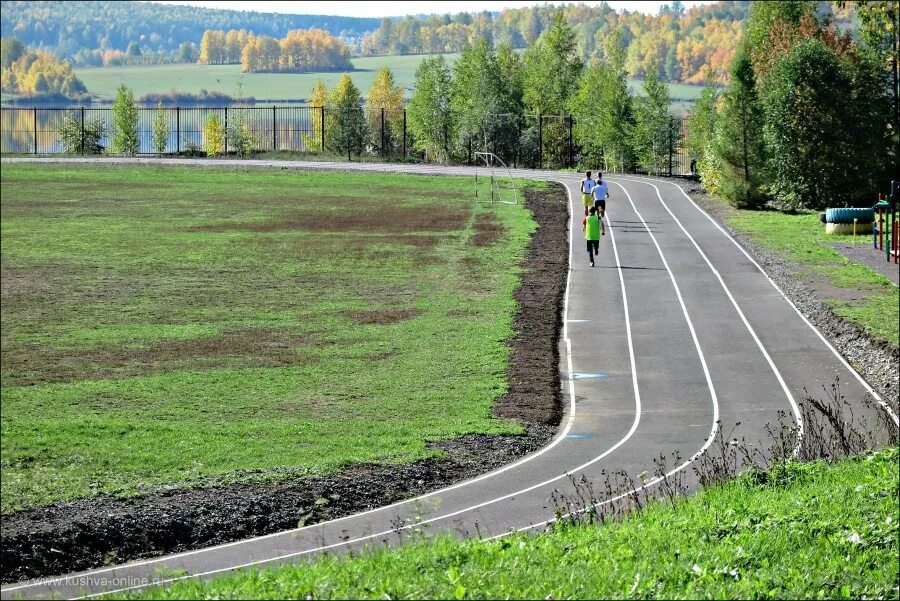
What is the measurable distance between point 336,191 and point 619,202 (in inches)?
558

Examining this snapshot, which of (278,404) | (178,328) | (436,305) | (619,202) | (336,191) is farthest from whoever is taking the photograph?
(336,191)

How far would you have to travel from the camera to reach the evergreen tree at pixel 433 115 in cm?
7650

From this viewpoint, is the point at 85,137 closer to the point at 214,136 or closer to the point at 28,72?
the point at 28,72

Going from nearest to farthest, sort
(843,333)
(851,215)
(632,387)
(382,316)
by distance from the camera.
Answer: (632,387), (843,333), (382,316), (851,215)

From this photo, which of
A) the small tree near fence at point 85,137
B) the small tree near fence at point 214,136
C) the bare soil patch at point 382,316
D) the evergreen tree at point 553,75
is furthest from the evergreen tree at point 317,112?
the small tree near fence at point 85,137

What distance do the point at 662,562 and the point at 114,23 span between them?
6000 millimetres

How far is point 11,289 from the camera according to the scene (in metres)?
24.5

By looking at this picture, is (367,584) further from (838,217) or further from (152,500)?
(838,217)

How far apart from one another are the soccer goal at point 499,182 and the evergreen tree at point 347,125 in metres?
9.43

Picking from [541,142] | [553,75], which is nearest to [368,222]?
[541,142]

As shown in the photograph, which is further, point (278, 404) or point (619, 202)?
point (619, 202)

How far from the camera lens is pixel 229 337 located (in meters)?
25.7

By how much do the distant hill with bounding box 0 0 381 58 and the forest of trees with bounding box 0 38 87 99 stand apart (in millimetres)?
88

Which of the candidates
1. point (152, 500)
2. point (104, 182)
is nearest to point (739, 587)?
point (152, 500)
